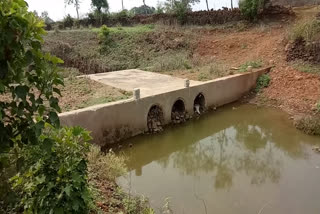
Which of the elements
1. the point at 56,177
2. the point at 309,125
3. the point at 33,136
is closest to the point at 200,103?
the point at 309,125

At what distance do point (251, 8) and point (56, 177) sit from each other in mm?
16354

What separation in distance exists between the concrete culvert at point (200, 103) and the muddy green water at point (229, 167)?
0.39 metres

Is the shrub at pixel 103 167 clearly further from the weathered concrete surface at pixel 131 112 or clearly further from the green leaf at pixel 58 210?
the green leaf at pixel 58 210

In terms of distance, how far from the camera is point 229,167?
6629mm

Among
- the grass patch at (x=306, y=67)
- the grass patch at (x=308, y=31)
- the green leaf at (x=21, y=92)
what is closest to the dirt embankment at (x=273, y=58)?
the grass patch at (x=306, y=67)

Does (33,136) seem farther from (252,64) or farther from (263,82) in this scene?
(252,64)

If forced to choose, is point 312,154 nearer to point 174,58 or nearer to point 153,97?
point 153,97

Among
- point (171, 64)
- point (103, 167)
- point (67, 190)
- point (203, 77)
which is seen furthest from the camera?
point (171, 64)

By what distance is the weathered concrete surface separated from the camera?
704cm

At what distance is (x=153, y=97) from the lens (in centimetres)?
853

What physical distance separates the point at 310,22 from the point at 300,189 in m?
9.49

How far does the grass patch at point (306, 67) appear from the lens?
37.8 ft

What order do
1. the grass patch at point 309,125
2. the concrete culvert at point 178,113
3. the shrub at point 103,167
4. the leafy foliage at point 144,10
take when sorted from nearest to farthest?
the shrub at point 103,167 < the grass patch at point 309,125 < the concrete culvert at point 178,113 < the leafy foliage at point 144,10

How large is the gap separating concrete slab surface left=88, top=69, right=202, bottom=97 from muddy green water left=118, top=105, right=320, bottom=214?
1378mm
